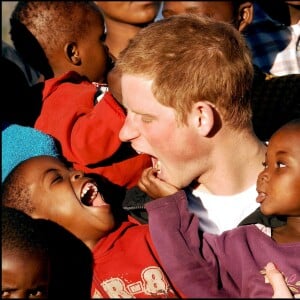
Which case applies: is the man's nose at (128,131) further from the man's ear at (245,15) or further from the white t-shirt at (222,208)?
the man's ear at (245,15)

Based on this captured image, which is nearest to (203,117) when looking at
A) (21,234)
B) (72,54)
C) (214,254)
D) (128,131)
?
(128,131)

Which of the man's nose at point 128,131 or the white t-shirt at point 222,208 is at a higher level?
the man's nose at point 128,131

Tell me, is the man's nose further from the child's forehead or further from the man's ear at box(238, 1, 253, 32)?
the man's ear at box(238, 1, 253, 32)

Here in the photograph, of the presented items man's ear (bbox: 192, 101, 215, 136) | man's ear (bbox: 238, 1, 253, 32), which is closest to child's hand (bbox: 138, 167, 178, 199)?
man's ear (bbox: 192, 101, 215, 136)

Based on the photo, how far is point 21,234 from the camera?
2.02 m

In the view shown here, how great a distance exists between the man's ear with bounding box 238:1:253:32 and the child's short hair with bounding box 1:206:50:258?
234cm

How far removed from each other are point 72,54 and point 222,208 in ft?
4.59

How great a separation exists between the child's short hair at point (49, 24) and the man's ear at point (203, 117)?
51.8 inches

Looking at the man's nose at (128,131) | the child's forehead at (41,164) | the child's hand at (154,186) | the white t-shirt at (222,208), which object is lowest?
the white t-shirt at (222,208)

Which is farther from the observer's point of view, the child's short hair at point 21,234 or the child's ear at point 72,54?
the child's ear at point 72,54

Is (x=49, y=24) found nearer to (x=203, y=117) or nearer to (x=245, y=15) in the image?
(x=245, y=15)

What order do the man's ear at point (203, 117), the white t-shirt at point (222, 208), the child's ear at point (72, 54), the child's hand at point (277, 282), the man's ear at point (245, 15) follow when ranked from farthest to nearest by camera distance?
the man's ear at point (245, 15), the child's ear at point (72, 54), the white t-shirt at point (222, 208), the man's ear at point (203, 117), the child's hand at point (277, 282)

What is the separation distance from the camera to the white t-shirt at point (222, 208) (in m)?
2.44

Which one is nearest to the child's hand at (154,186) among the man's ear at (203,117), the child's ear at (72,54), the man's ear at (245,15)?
the man's ear at (203,117)
